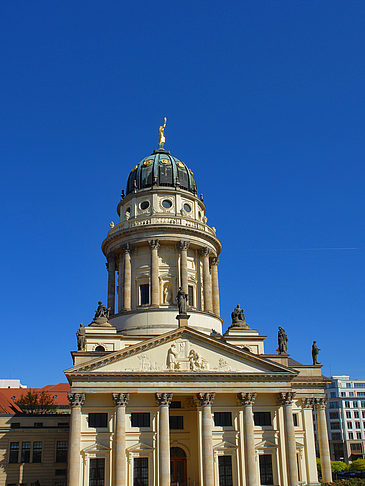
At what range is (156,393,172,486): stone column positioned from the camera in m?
45.3

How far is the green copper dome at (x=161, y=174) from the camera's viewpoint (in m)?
67.2

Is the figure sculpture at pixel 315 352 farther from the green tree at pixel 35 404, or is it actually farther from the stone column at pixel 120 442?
the green tree at pixel 35 404

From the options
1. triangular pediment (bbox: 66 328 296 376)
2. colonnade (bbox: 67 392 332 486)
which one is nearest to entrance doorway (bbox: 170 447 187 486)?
colonnade (bbox: 67 392 332 486)

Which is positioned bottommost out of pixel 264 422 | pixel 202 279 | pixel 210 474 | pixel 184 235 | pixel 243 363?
pixel 210 474

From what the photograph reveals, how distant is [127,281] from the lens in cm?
6159

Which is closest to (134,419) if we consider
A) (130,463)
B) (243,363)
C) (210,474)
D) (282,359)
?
(130,463)

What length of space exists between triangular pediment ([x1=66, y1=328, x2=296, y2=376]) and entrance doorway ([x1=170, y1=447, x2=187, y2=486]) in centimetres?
867

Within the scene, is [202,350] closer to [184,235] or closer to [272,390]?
[272,390]

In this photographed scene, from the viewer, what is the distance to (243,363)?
50.0 m

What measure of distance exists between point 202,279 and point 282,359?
48.6 feet

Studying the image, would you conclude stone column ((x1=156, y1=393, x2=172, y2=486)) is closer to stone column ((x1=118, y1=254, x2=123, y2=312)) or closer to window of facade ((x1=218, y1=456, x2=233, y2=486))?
window of facade ((x1=218, y1=456, x2=233, y2=486))

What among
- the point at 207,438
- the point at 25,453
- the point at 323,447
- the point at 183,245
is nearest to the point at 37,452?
the point at 25,453

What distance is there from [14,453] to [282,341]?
2993 cm

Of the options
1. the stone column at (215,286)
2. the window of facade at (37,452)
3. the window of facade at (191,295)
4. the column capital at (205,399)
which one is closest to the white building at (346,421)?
the stone column at (215,286)
